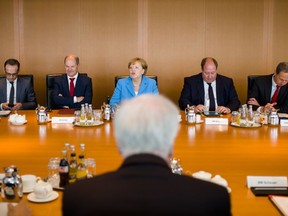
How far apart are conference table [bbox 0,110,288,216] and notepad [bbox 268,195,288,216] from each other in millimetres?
27

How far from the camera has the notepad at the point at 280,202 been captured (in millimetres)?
1995

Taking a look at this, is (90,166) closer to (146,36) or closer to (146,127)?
(146,127)

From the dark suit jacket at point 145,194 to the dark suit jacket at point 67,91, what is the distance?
4.24 metres

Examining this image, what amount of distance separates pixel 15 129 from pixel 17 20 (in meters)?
3.64

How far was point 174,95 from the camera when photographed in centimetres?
729

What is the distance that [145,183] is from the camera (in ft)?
4.06

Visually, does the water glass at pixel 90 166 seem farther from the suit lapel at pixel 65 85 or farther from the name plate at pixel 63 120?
the suit lapel at pixel 65 85

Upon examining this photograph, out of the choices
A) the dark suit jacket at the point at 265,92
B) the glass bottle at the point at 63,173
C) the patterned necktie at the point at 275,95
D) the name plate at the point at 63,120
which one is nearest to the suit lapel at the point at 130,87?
the name plate at the point at 63,120

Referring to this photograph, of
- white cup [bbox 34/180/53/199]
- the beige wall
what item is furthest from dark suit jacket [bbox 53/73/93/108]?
white cup [bbox 34/180/53/199]

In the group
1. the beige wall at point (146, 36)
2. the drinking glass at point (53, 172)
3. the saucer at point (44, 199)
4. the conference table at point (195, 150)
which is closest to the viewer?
the saucer at point (44, 199)

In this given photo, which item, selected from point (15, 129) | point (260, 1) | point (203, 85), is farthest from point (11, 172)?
point (260, 1)

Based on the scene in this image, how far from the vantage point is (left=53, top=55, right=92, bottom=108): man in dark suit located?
550 centimetres

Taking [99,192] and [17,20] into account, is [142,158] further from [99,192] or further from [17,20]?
[17,20]

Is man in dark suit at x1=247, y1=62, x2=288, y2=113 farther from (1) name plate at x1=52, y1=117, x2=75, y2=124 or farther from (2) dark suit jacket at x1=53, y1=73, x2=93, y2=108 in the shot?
(1) name plate at x1=52, y1=117, x2=75, y2=124
